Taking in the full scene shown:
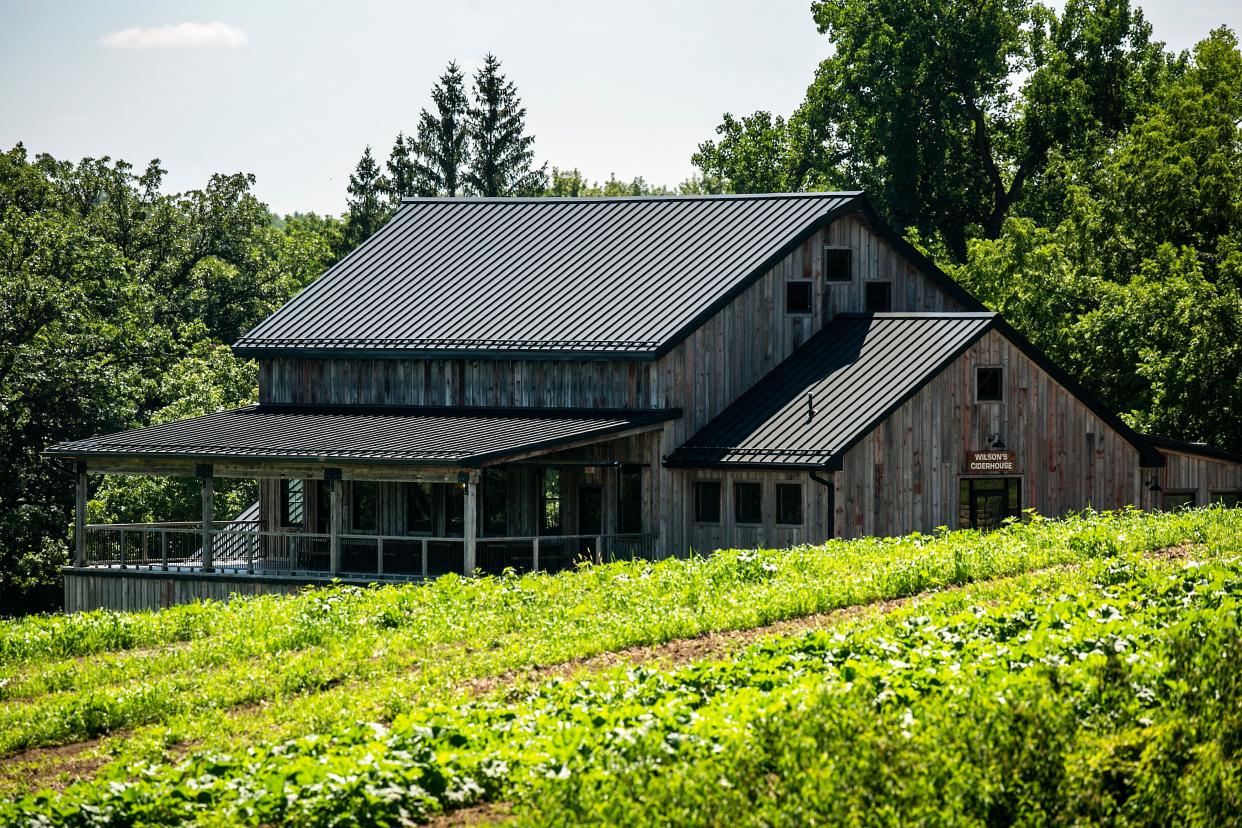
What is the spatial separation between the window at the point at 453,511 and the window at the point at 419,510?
13.4 inches

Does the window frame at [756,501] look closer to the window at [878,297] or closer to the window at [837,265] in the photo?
the window at [837,265]

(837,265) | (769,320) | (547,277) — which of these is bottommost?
(769,320)

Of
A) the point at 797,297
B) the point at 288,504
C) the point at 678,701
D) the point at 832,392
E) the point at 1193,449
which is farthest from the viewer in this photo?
the point at 1193,449

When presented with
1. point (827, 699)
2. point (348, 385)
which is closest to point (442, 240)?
point (348, 385)

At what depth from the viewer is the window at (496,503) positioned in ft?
115

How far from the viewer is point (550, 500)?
118ft

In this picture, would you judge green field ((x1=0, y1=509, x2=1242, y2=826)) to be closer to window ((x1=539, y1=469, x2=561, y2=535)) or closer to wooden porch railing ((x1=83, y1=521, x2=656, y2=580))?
wooden porch railing ((x1=83, y1=521, x2=656, y2=580))

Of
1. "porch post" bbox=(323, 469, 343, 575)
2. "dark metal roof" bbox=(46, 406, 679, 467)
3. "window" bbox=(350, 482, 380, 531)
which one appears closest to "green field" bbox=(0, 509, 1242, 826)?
"dark metal roof" bbox=(46, 406, 679, 467)

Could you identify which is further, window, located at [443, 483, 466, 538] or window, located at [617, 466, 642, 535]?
window, located at [443, 483, 466, 538]

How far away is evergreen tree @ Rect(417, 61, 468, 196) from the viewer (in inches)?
3391

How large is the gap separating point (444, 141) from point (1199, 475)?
53.9 meters

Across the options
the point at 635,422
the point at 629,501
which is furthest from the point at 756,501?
the point at 635,422

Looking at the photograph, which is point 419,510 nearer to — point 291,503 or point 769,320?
point 291,503

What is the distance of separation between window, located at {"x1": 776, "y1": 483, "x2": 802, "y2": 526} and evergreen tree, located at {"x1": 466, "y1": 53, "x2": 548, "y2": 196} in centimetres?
5373
